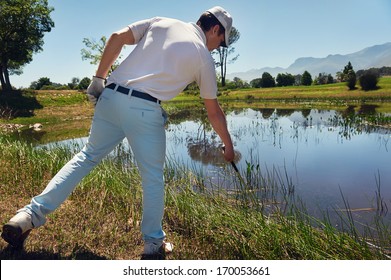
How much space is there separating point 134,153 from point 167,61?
71cm

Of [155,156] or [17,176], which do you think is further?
[17,176]

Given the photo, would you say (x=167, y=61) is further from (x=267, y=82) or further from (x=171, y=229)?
(x=267, y=82)

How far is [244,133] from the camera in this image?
12102 mm

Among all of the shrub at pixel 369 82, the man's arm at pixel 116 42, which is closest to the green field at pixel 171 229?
the man's arm at pixel 116 42

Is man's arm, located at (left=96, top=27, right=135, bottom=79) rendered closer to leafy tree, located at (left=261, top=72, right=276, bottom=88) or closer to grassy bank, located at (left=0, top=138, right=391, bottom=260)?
grassy bank, located at (left=0, top=138, right=391, bottom=260)

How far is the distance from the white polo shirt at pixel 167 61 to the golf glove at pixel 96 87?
0.25 m

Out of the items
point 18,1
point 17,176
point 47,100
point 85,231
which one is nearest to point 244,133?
point 17,176

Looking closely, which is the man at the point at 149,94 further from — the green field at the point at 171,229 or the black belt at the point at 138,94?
the green field at the point at 171,229

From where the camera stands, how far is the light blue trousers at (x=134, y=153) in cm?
226

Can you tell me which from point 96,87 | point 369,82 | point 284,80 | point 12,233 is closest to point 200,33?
point 96,87

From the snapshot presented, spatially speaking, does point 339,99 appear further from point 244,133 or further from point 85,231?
point 85,231

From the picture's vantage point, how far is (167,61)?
2238 millimetres

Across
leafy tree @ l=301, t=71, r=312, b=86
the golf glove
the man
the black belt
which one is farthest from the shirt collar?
leafy tree @ l=301, t=71, r=312, b=86

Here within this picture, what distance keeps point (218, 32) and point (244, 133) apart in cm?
981
